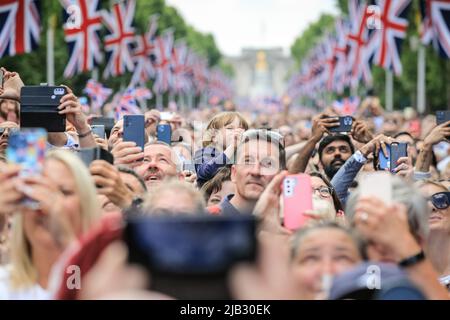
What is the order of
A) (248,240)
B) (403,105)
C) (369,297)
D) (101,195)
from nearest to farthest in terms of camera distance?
(248,240), (369,297), (101,195), (403,105)

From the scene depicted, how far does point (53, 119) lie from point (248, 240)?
366cm

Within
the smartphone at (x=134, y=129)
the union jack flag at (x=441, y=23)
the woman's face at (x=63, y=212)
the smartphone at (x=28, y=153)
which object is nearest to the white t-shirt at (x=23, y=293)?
the woman's face at (x=63, y=212)

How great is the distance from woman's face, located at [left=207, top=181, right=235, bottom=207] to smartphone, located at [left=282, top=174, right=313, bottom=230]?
2.19 metres

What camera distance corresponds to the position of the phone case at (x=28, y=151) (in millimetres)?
4363

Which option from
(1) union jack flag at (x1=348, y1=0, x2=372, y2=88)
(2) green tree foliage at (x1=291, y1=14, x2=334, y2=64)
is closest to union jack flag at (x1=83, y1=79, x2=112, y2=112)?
(1) union jack flag at (x1=348, y1=0, x2=372, y2=88)

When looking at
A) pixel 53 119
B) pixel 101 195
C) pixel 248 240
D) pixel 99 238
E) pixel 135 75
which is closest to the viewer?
pixel 248 240

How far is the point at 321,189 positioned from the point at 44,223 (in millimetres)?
3546

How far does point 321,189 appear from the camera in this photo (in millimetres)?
7746

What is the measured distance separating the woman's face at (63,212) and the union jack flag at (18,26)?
48.2 ft

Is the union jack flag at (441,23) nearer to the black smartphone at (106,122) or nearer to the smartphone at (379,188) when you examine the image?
the black smartphone at (106,122)

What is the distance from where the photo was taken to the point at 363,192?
14.7 feet

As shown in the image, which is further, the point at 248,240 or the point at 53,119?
the point at 53,119

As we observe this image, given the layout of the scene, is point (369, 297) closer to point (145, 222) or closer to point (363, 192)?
point (363, 192)
